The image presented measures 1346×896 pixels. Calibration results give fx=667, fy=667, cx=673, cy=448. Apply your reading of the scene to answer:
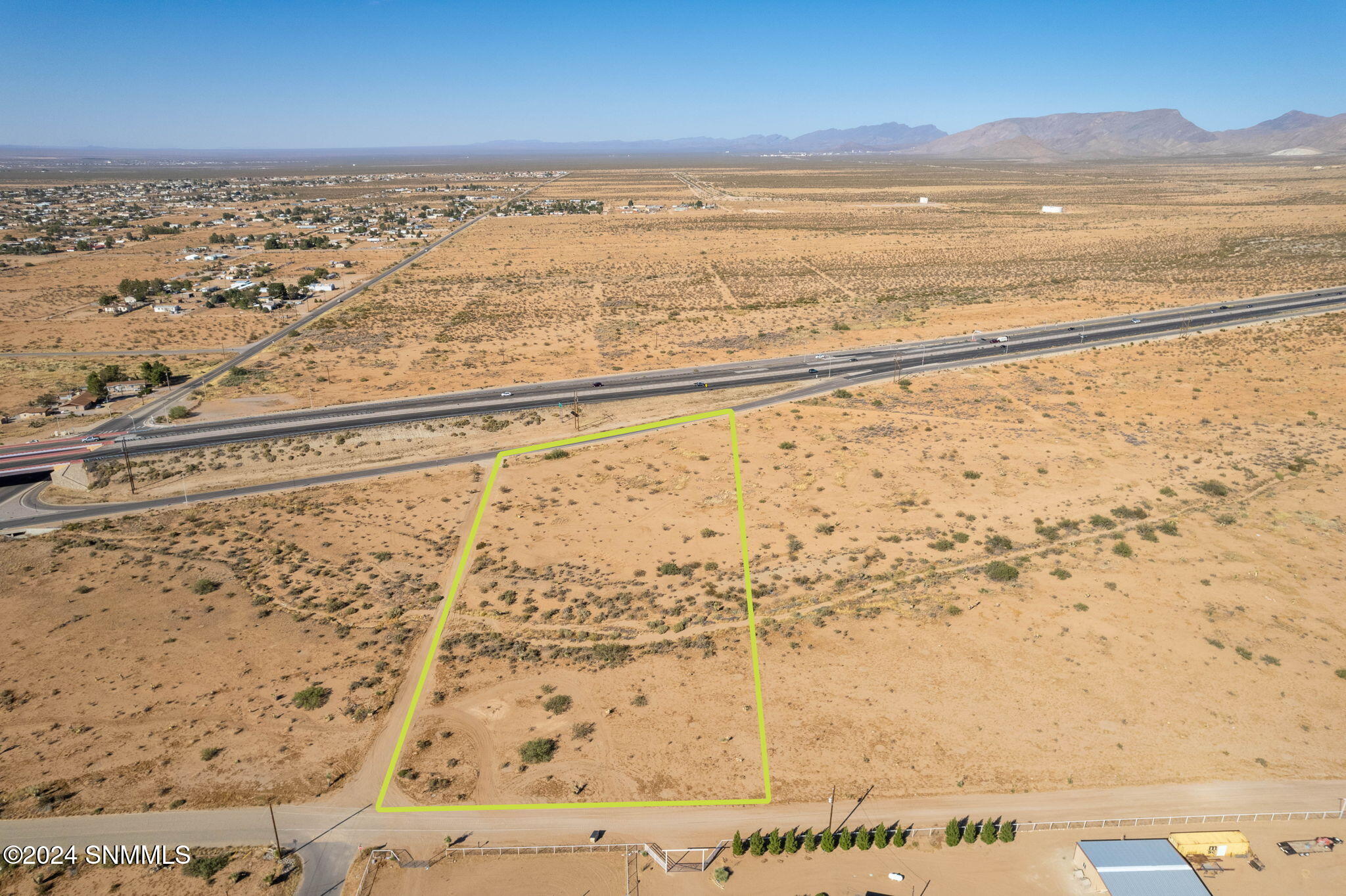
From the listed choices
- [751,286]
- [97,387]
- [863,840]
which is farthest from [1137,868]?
[751,286]

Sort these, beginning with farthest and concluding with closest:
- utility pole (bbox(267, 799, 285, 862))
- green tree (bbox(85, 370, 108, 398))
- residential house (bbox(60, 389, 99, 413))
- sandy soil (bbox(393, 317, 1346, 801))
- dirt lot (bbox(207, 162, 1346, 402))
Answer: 1. dirt lot (bbox(207, 162, 1346, 402))
2. green tree (bbox(85, 370, 108, 398))
3. residential house (bbox(60, 389, 99, 413))
4. sandy soil (bbox(393, 317, 1346, 801))
5. utility pole (bbox(267, 799, 285, 862))

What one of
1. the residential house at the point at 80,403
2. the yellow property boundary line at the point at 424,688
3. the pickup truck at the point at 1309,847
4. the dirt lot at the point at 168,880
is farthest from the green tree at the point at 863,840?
the residential house at the point at 80,403

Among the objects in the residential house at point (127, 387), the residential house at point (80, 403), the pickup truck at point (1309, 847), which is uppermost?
the residential house at point (127, 387)

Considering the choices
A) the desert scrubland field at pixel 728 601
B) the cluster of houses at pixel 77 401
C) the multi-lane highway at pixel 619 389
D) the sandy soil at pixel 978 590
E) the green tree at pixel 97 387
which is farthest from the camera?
the green tree at pixel 97 387

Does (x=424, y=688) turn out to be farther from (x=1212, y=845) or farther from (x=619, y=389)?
(x=619, y=389)

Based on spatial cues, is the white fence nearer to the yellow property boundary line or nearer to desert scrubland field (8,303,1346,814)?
the yellow property boundary line

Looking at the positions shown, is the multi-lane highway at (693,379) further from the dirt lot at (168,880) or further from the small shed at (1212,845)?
the small shed at (1212,845)

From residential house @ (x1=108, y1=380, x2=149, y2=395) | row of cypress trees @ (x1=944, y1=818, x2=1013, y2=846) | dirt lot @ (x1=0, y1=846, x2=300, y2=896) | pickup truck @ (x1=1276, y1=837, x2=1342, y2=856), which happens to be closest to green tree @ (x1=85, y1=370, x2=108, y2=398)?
residential house @ (x1=108, y1=380, x2=149, y2=395)

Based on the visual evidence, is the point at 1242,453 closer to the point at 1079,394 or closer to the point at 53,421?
the point at 1079,394
